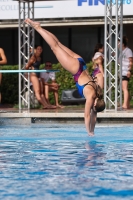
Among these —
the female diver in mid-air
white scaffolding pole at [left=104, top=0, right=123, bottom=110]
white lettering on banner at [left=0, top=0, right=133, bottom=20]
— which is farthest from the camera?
white lettering on banner at [left=0, top=0, right=133, bottom=20]

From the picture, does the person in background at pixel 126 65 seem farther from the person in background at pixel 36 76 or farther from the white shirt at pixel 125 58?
the person in background at pixel 36 76

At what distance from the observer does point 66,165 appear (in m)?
7.64

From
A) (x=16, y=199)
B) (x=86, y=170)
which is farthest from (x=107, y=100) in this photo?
(x=16, y=199)

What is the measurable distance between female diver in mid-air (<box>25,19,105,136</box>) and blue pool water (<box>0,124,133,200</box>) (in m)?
0.38

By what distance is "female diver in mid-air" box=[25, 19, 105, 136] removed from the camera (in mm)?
11375

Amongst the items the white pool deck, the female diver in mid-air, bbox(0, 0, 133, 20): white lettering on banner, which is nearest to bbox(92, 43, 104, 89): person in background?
the white pool deck

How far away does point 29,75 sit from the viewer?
57.4 feet

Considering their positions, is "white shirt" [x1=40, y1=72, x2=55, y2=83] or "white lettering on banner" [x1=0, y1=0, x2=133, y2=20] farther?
"white lettering on banner" [x1=0, y1=0, x2=133, y2=20]

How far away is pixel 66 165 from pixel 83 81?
178 inches

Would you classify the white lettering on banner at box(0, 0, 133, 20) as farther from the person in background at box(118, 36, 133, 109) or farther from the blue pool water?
the blue pool water

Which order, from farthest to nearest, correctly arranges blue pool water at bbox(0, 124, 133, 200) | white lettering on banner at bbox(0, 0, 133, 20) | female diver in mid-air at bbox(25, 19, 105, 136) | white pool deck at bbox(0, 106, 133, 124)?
white lettering on banner at bbox(0, 0, 133, 20)
white pool deck at bbox(0, 106, 133, 124)
female diver in mid-air at bbox(25, 19, 105, 136)
blue pool water at bbox(0, 124, 133, 200)

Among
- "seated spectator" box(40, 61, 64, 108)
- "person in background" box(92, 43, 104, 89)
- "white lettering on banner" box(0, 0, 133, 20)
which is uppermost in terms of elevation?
"white lettering on banner" box(0, 0, 133, 20)

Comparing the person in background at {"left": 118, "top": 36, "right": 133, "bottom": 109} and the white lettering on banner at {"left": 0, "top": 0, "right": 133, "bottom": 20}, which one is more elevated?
the white lettering on banner at {"left": 0, "top": 0, "right": 133, "bottom": 20}

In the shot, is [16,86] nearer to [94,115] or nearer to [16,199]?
[94,115]
